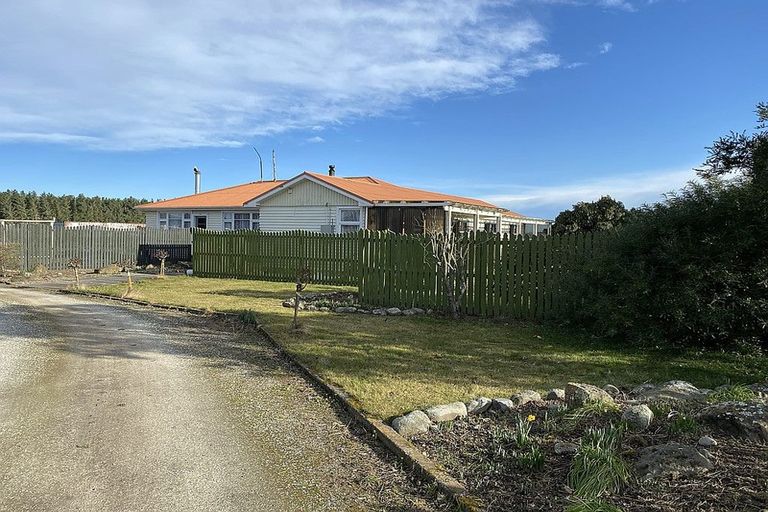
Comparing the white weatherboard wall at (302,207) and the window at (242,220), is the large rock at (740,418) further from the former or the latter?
the window at (242,220)

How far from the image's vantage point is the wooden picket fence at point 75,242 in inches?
808

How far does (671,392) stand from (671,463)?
186 cm

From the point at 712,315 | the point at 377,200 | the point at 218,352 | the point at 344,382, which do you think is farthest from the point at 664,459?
the point at 377,200

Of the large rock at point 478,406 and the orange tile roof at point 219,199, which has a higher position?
the orange tile roof at point 219,199

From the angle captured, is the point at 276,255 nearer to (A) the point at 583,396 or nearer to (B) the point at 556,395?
(B) the point at 556,395

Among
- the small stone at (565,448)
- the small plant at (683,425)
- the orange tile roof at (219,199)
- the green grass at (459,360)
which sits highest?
the orange tile roof at (219,199)

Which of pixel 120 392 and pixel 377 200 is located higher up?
pixel 377 200

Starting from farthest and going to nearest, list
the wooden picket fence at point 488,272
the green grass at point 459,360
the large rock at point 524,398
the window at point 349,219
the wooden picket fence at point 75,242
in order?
the window at point 349,219
the wooden picket fence at point 75,242
the wooden picket fence at point 488,272
the green grass at point 459,360
the large rock at point 524,398

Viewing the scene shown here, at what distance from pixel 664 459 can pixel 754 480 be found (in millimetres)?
436

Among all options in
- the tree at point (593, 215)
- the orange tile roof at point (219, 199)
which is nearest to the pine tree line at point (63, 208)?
the orange tile roof at point (219, 199)

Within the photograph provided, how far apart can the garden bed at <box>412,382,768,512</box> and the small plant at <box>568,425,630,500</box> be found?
3cm

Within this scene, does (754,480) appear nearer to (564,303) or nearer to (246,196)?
(564,303)

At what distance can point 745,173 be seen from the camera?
8.29 meters

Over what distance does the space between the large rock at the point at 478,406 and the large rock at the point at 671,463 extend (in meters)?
1.67
